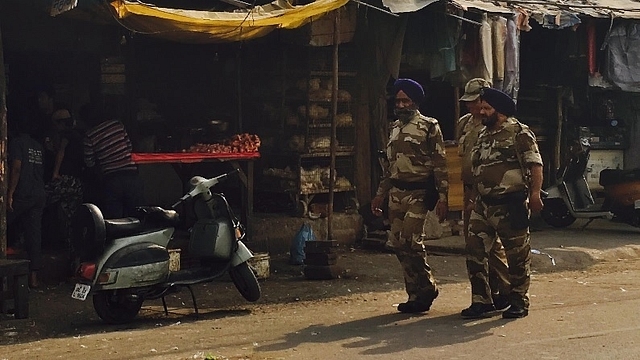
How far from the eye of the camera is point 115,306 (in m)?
8.89

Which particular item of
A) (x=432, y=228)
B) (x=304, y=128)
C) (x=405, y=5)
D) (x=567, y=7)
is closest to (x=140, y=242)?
(x=304, y=128)

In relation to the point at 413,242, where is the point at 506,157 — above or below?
above

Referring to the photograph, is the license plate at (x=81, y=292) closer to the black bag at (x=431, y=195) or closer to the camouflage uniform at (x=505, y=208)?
the black bag at (x=431, y=195)

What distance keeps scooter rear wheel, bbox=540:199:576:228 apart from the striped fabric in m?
7.56

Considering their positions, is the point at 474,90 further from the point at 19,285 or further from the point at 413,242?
the point at 19,285

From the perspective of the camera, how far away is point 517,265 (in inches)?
343

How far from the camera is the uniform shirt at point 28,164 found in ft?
33.5

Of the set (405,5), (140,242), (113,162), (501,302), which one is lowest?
(501,302)

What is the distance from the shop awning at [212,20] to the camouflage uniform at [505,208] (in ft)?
10.2

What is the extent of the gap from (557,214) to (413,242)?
7.79 meters

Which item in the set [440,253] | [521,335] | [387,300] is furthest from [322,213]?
[521,335]

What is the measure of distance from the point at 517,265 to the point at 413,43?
17.6 ft

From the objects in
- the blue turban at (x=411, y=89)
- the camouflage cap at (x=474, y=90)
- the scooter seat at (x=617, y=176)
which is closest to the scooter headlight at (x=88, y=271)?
the blue turban at (x=411, y=89)

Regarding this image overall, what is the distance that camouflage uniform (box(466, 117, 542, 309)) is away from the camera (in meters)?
8.71
